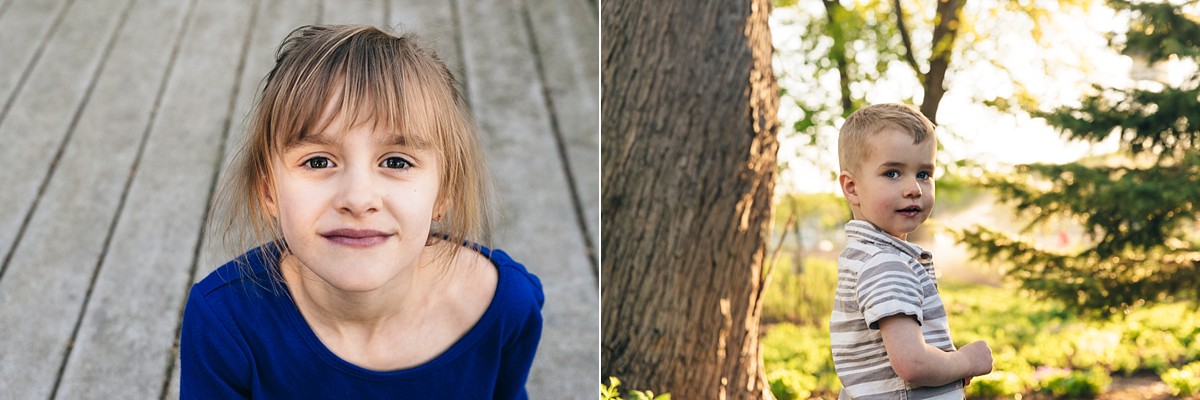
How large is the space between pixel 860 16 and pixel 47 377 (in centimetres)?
545

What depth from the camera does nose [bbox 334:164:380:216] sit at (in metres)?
1.25

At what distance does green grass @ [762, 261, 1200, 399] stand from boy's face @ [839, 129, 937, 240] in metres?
1.43

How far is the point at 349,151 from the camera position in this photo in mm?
1271

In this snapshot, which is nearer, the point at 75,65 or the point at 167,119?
the point at 167,119

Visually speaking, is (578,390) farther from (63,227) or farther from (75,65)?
(75,65)

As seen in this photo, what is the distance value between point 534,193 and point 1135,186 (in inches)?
105

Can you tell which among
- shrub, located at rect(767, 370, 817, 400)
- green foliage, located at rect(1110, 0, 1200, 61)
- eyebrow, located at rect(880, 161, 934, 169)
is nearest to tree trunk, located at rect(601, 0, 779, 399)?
shrub, located at rect(767, 370, 817, 400)

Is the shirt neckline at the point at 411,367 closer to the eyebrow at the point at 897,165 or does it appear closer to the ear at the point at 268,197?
the ear at the point at 268,197

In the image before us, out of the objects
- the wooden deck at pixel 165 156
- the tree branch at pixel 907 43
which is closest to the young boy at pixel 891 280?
the wooden deck at pixel 165 156

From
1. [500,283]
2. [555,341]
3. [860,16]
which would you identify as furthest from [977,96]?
[500,283]

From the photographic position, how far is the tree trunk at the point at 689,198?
92.3 inches

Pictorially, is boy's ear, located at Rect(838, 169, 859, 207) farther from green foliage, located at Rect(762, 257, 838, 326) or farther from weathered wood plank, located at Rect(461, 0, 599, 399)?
green foliage, located at Rect(762, 257, 838, 326)

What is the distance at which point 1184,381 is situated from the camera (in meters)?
3.70

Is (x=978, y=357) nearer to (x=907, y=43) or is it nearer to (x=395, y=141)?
(x=395, y=141)
